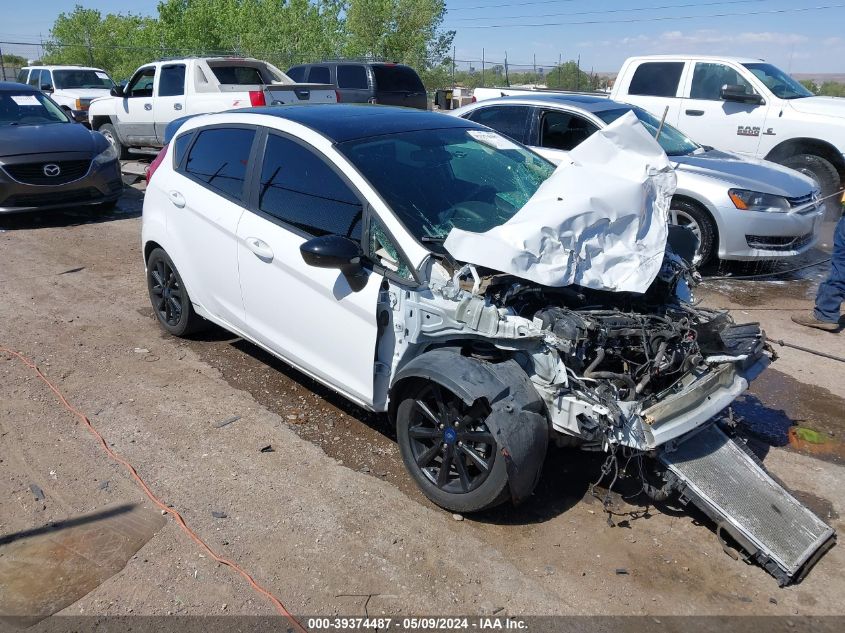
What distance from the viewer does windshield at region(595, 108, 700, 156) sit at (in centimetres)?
789

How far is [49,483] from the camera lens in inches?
150

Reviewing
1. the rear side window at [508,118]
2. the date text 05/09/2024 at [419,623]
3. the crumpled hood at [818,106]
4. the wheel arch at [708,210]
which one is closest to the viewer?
the date text 05/09/2024 at [419,623]

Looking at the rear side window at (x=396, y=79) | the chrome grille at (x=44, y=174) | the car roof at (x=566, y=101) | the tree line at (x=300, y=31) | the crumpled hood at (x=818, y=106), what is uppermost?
the tree line at (x=300, y=31)

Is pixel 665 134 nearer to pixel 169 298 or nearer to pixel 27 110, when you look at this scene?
pixel 169 298

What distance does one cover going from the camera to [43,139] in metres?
9.45

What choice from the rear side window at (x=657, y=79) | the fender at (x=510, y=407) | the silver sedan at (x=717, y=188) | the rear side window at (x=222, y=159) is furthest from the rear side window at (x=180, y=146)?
the rear side window at (x=657, y=79)

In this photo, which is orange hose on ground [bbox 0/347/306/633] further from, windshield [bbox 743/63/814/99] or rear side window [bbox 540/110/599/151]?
windshield [bbox 743/63/814/99]

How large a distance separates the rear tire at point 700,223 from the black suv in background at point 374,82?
28.7ft

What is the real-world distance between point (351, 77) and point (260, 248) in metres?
12.3

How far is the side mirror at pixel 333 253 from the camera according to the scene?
3.53m

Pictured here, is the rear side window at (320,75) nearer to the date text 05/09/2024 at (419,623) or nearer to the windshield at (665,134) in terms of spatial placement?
the windshield at (665,134)

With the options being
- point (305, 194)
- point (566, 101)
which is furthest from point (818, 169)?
point (305, 194)

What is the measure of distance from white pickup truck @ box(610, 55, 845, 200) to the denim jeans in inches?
166

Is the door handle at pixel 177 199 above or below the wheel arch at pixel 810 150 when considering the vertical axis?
above
